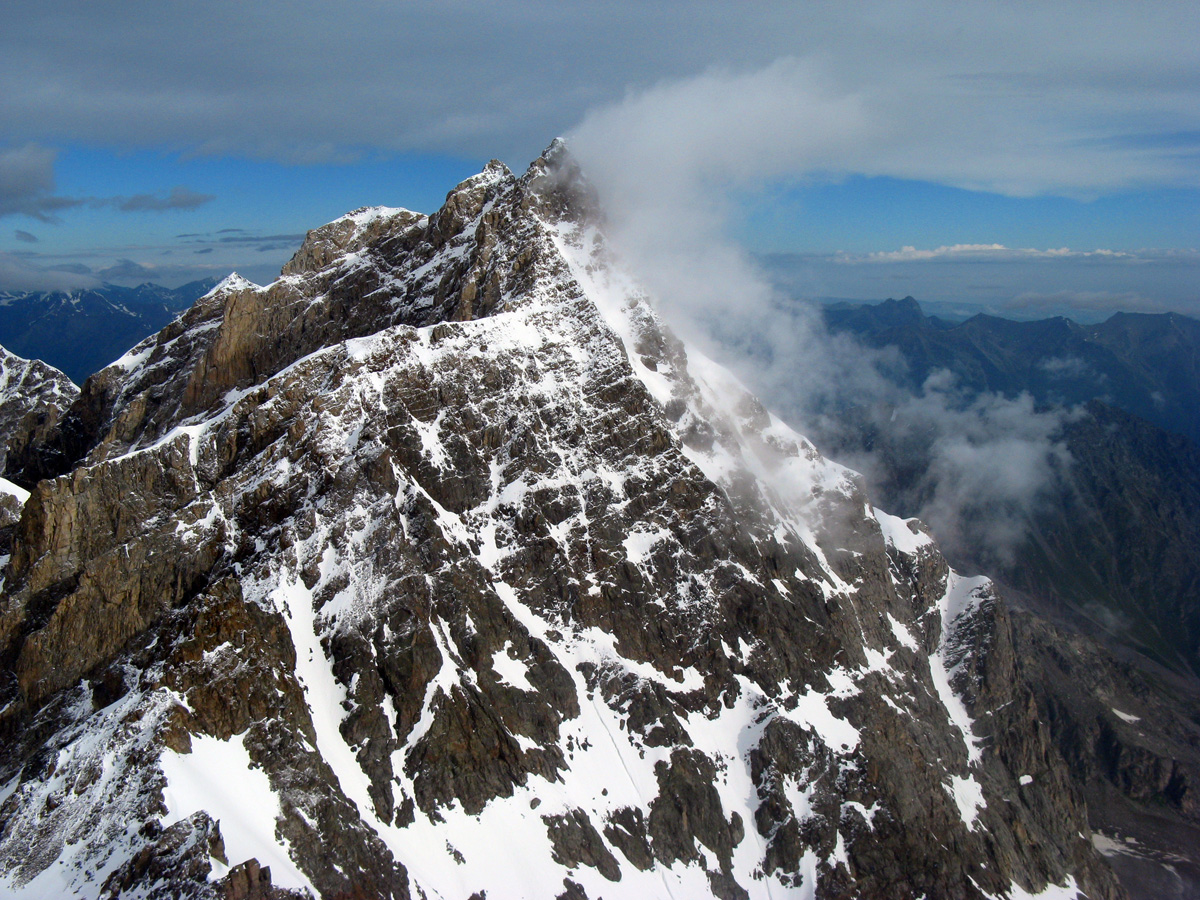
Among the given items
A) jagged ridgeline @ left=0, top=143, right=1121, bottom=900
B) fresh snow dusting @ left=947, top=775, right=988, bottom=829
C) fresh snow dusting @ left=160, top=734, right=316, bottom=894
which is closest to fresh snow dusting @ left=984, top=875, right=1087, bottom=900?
jagged ridgeline @ left=0, top=143, right=1121, bottom=900

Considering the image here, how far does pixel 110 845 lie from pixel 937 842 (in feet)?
404

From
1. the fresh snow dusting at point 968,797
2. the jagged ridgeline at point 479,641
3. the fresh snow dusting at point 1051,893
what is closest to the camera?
the jagged ridgeline at point 479,641

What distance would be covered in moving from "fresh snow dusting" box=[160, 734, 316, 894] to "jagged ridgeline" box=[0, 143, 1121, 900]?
0.39 m

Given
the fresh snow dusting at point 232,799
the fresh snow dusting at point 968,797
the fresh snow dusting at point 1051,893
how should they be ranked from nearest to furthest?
the fresh snow dusting at point 232,799
the fresh snow dusting at point 1051,893
the fresh snow dusting at point 968,797

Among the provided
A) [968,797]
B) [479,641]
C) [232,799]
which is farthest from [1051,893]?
[232,799]

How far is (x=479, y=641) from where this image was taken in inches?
4488

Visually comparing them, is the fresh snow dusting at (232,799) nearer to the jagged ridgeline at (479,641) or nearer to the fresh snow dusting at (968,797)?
the jagged ridgeline at (479,641)

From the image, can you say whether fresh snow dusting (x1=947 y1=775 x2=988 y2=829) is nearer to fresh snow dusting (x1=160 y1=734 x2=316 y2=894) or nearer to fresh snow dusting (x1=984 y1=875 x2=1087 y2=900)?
fresh snow dusting (x1=984 y1=875 x2=1087 y2=900)

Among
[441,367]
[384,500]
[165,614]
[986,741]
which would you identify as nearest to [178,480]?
[165,614]

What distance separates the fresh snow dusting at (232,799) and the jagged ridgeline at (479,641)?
0.39 meters

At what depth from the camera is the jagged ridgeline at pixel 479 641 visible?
279 ft

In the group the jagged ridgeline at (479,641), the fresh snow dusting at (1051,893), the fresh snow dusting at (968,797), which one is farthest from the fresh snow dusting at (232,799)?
the fresh snow dusting at (968,797)

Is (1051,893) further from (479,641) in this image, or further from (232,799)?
(232,799)

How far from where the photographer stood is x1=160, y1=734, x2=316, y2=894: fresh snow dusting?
75.4 meters
